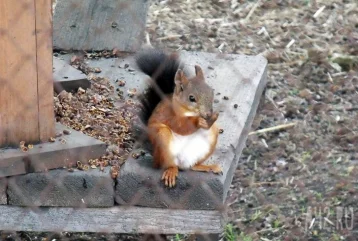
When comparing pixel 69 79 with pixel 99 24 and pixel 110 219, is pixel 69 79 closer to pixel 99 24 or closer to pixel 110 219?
pixel 110 219

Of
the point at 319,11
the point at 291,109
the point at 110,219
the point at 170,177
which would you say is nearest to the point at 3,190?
the point at 110,219

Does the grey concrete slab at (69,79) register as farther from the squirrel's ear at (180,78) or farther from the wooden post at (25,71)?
the squirrel's ear at (180,78)

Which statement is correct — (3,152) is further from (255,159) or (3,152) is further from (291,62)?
(291,62)

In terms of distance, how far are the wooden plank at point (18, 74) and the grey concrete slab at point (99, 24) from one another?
1.10 metres

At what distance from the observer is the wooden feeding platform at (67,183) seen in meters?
2.57

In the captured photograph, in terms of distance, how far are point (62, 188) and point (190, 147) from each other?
0.41 meters

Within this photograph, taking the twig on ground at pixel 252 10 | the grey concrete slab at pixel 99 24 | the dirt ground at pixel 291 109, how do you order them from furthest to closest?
1. the twig on ground at pixel 252 10
2. the grey concrete slab at pixel 99 24
3. the dirt ground at pixel 291 109

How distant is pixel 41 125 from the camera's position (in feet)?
8.70

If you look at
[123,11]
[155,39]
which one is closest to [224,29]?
[155,39]

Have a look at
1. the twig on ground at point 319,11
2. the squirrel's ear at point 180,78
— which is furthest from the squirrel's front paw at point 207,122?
the twig on ground at point 319,11

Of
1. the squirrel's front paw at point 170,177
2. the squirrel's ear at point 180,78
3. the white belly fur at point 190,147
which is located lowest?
the squirrel's front paw at point 170,177

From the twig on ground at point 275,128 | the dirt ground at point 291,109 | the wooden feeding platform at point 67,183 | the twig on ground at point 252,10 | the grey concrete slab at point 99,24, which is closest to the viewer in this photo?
the wooden feeding platform at point 67,183

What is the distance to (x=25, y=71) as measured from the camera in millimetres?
2545

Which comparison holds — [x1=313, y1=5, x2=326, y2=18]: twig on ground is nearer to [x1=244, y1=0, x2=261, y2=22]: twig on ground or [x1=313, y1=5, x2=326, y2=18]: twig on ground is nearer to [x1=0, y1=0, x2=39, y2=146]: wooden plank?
[x1=244, y1=0, x2=261, y2=22]: twig on ground
